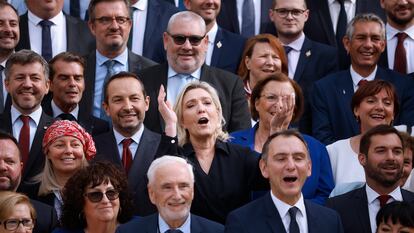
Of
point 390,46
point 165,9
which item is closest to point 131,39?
point 165,9

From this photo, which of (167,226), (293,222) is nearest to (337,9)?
(293,222)

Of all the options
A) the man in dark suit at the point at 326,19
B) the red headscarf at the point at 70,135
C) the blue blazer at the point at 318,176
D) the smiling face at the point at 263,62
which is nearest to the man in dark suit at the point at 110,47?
the smiling face at the point at 263,62

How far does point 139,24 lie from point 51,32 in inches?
40.4

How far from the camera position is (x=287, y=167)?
1095 centimetres

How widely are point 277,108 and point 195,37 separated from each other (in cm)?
156

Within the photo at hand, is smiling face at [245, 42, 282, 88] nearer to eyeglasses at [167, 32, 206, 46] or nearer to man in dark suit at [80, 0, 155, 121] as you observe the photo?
eyeglasses at [167, 32, 206, 46]

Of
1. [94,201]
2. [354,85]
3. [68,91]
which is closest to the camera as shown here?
[94,201]

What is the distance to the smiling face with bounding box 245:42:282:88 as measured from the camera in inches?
537

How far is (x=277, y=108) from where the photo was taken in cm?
1238

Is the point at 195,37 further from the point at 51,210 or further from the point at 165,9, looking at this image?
the point at 51,210

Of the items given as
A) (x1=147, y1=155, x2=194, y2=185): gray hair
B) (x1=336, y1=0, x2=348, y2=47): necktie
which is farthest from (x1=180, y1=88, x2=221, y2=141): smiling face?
(x1=336, y1=0, x2=348, y2=47): necktie

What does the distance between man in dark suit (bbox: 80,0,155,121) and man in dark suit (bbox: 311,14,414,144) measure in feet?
5.85

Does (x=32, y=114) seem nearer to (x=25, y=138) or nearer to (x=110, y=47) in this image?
(x=25, y=138)

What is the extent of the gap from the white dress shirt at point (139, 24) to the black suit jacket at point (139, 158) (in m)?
2.56
